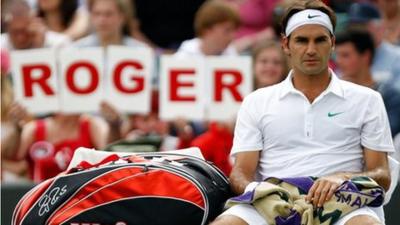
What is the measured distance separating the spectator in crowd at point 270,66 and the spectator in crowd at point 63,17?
7.85 ft

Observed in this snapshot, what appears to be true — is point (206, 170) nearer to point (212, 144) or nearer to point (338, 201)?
point (338, 201)

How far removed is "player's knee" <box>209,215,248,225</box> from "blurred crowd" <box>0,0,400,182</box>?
2.96 m

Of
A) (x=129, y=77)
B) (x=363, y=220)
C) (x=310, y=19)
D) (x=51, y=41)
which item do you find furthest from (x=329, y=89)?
(x=51, y=41)

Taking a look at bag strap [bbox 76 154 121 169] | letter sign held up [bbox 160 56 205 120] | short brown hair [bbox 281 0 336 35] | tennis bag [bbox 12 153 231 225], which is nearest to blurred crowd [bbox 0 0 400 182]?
letter sign held up [bbox 160 56 205 120]

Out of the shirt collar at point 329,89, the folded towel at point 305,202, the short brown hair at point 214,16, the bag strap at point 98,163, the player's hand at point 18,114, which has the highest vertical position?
the shirt collar at point 329,89

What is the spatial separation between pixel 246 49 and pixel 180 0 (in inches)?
41.5

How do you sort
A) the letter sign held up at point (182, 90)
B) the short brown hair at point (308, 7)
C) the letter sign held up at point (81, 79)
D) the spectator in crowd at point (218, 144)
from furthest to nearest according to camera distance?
the letter sign held up at point (81, 79) < the letter sign held up at point (182, 90) < the spectator in crowd at point (218, 144) < the short brown hair at point (308, 7)

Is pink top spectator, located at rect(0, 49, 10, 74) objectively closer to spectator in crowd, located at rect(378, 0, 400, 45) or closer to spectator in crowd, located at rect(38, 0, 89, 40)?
spectator in crowd, located at rect(38, 0, 89, 40)

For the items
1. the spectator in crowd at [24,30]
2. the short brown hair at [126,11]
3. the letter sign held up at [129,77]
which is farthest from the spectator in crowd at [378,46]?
the spectator in crowd at [24,30]

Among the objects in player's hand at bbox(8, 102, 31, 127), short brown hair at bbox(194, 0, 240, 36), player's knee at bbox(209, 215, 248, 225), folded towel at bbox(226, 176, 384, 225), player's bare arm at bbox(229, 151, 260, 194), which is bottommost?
player's hand at bbox(8, 102, 31, 127)

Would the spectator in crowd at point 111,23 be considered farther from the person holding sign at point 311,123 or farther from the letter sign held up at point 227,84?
the person holding sign at point 311,123

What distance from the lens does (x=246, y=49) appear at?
1214 centimetres

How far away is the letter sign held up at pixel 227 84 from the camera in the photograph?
10.6 m

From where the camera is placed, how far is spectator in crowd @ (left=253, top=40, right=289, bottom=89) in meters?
10.6
